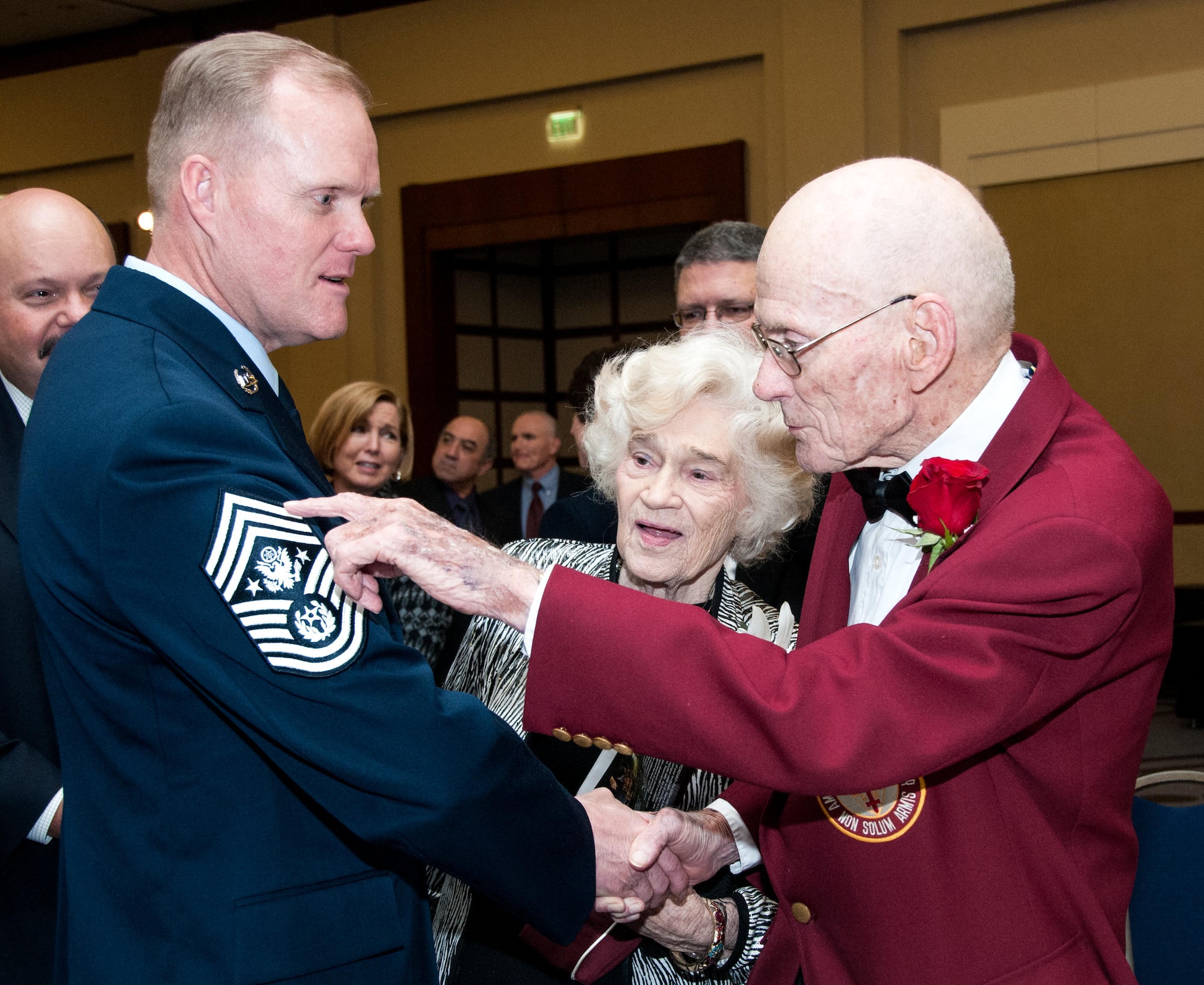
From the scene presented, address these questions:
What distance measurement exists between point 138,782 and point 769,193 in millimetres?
6977

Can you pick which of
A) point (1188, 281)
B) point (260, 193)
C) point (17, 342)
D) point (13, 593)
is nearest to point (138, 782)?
point (260, 193)

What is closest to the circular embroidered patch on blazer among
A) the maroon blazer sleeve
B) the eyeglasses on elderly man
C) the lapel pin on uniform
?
the maroon blazer sleeve

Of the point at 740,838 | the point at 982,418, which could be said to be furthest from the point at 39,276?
the point at 982,418

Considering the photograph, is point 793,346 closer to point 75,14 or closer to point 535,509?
point 535,509

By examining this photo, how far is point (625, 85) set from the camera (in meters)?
8.20

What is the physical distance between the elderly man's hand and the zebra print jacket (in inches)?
31.7

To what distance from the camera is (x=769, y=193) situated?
25.2ft

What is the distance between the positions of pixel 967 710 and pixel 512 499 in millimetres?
5767

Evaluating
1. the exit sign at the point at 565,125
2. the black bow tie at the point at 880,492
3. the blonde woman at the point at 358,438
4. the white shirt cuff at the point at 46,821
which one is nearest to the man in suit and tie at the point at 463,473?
the blonde woman at the point at 358,438

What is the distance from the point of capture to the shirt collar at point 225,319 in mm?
1433

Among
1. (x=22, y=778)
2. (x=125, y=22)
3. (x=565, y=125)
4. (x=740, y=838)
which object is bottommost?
(x=740, y=838)

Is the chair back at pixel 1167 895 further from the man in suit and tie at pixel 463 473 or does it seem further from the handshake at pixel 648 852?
the man in suit and tie at pixel 463 473

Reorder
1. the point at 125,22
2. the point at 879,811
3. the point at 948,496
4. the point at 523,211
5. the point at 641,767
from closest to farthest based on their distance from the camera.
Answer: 1. the point at 948,496
2. the point at 879,811
3. the point at 641,767
4. the point at 523,211
5. the point at 125,22

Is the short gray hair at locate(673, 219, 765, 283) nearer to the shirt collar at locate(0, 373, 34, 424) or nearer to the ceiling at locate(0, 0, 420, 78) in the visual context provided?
the shirt collar at locate(0, 373, 34, 424)
